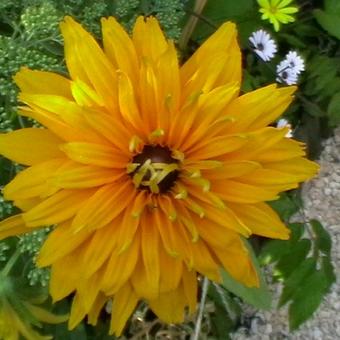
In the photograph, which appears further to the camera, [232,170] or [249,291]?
[249,291]

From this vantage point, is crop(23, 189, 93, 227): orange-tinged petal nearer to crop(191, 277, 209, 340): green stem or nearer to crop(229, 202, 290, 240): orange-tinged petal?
crop(229, 202, 290, 240): orange-tinged petal

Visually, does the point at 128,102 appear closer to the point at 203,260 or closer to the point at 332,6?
the point at 203,260

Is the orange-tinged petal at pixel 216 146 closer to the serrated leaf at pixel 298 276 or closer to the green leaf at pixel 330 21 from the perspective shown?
the serrated leaf at pixel 298 276

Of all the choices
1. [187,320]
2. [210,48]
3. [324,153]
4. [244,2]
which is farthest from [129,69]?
[324,153]

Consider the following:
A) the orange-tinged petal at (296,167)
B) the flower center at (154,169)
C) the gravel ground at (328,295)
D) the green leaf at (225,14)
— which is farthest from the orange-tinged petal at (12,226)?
the gravel ground at (328,295)

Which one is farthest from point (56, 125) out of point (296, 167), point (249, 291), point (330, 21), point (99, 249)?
point (330, 21)

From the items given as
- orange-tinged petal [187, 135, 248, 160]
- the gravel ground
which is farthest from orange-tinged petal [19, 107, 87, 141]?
the gravel ground

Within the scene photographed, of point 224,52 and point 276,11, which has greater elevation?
point 224,52
